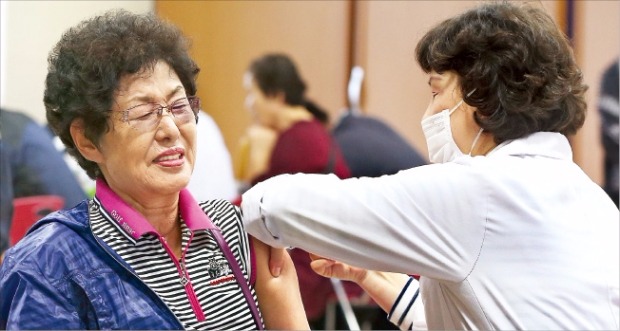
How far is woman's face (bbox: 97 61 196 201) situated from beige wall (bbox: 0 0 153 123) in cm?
111

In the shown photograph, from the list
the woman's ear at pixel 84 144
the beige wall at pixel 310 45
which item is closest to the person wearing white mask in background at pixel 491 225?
the woman's ear at pixel 84 144

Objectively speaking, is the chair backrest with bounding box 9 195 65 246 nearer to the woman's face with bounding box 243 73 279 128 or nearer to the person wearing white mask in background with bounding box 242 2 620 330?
the woman's face with bounding box 243 73 279 128

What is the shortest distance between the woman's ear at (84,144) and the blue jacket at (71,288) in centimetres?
17

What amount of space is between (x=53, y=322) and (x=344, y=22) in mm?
1873

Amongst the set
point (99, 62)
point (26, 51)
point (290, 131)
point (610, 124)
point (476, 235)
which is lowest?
point (610, 124)

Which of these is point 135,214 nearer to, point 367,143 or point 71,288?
point 71,288

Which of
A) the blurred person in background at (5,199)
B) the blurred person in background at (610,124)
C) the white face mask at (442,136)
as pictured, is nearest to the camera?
the white face mask at (442,136)

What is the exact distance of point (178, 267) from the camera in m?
1.88

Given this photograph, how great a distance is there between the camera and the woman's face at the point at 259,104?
3322 millimetres

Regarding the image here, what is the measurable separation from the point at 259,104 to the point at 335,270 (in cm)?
141

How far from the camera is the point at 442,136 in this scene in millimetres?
1958

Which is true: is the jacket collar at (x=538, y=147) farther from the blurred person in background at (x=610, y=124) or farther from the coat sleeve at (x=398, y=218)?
the blurred person in background at (x=610, y=124)

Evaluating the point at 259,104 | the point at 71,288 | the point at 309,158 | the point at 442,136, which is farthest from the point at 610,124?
the point at 71,288

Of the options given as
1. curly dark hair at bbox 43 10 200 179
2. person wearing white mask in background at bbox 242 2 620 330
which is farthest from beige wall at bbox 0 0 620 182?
person wearing white mask in background at bbox 242 2 620 330
